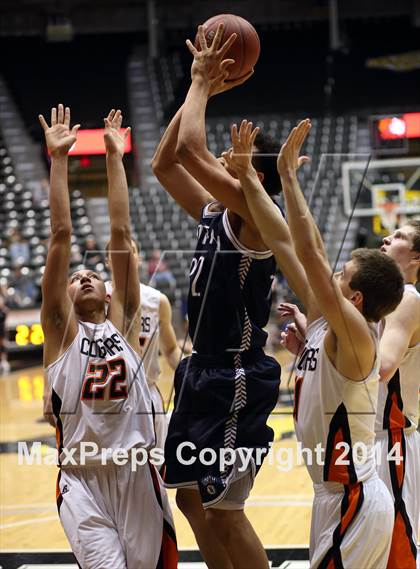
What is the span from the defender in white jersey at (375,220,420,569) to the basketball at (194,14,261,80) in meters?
1.00

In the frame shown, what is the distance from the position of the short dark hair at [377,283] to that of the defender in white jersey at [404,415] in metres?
0.53

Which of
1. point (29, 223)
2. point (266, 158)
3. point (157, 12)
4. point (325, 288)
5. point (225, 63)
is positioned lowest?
point (29, 223)

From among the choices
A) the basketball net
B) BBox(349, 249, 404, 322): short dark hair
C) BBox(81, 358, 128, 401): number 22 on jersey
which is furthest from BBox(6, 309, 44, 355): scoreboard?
BBox(349, 249, 404, 322): short dark hair

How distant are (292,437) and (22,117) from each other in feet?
50.7

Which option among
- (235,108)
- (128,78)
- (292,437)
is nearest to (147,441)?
(292,437)

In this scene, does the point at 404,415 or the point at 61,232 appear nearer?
the point at 61,232

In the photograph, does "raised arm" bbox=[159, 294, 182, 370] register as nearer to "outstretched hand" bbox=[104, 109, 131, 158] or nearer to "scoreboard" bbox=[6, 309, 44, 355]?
"outstretched hand" bbox=[104, 109, 131, 158]

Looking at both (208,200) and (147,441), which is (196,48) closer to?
(208,200)

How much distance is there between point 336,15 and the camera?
21.8m

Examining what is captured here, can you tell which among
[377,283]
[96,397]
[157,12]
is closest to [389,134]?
[377,283]

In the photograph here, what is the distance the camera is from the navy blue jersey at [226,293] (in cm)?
373

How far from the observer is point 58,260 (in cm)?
379

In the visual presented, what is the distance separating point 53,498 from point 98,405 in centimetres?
335

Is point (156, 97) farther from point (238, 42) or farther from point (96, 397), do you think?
point (96, 397)
